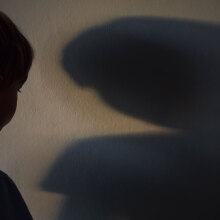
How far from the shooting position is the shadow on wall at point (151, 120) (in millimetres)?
528

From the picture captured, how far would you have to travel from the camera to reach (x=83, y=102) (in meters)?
0.57

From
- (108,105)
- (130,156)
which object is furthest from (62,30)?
(130,156)

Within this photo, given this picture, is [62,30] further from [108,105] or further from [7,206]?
[7,206]

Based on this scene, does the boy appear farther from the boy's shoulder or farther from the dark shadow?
the dark shadow

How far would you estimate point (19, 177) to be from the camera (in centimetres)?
61

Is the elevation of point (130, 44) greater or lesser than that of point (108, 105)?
greater

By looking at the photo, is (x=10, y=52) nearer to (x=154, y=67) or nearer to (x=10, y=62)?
(x=10, y=62)

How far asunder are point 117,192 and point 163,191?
9 centimetres

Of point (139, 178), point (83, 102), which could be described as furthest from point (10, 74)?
point (139, 178)

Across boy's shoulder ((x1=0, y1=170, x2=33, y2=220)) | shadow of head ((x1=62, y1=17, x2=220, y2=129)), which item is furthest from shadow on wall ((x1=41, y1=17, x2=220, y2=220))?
boy's shoulder ((x1=0, y1=170, x2=33, y2=220))

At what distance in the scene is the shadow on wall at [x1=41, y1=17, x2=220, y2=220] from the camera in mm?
528

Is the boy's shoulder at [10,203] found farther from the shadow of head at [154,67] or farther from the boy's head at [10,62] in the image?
the shadow of head at [154,67]

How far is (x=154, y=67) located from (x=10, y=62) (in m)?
0.26

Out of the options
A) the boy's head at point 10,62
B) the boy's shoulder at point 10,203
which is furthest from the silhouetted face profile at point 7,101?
the boy's shoulder at point 10,203
